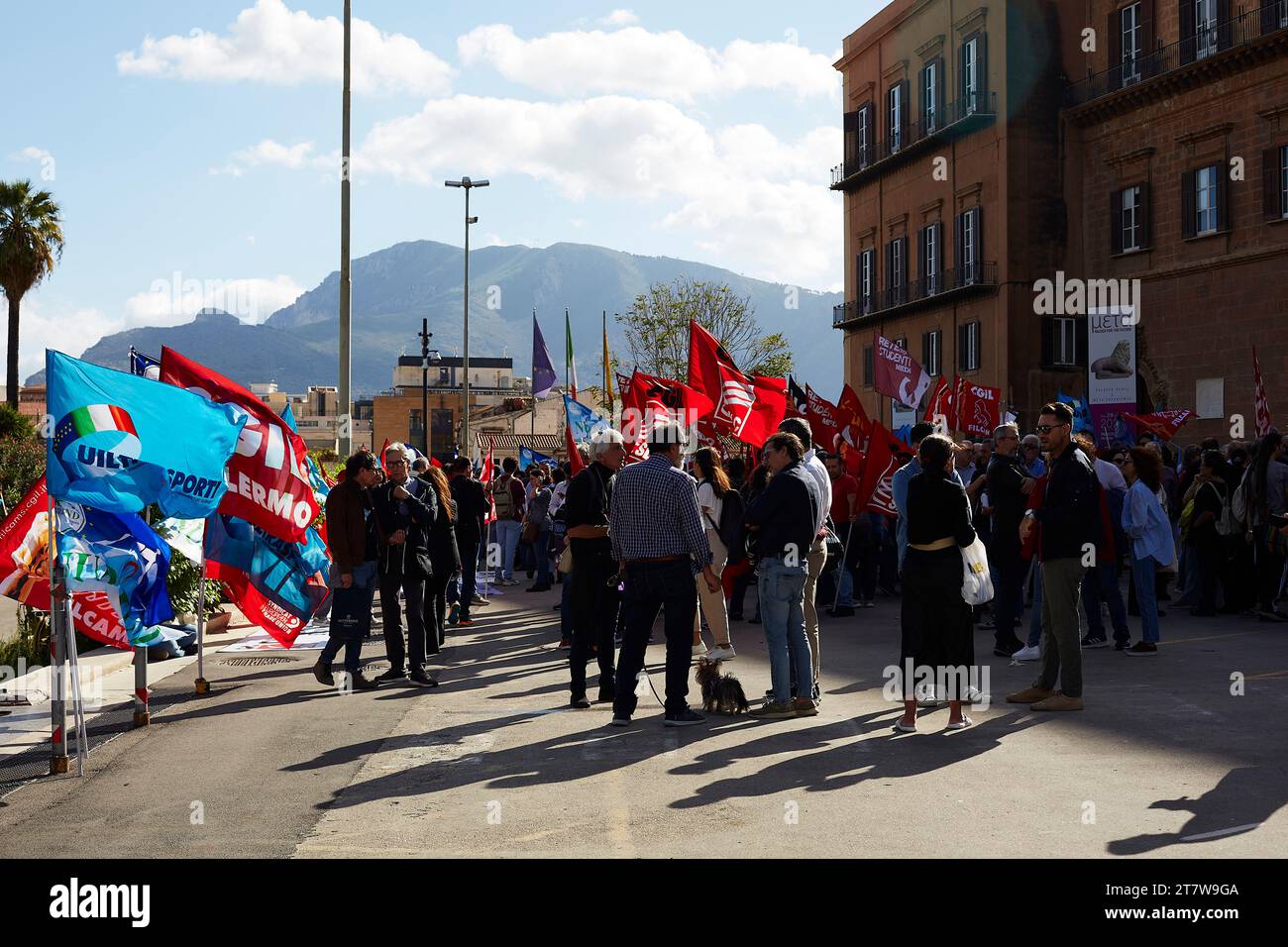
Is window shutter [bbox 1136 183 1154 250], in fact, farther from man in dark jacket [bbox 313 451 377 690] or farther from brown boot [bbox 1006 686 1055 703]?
man in dark jacket [bbox 313 451 377 690]

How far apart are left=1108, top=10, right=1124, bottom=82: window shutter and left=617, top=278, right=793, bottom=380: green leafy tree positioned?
20.6 metres

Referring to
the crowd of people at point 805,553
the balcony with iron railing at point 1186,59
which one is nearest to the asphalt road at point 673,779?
the crowd of people at point 805,553

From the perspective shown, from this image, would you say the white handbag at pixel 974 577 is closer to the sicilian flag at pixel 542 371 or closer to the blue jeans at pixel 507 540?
the blue jeans at pixel 507 540

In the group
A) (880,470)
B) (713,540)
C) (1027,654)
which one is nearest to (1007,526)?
(1027,654)

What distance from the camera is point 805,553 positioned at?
935 centimetres

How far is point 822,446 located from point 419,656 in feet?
27.6

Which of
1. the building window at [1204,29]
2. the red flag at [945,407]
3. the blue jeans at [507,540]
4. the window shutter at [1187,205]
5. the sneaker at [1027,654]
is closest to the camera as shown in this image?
the sneaker at [1027,654]

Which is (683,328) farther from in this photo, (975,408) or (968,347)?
(975,408)

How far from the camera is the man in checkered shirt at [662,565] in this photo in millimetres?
9148

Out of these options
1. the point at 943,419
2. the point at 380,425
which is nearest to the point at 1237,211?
the point at 943,419

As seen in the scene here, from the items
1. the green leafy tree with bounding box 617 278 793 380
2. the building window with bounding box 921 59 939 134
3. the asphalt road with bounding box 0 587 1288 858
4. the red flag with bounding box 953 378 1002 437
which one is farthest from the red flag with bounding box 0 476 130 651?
the green leafy tree with bounding box 617 278 793 380

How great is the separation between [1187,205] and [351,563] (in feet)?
101

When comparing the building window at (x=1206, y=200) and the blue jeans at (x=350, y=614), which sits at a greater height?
the building window at (x=1206, y=200)

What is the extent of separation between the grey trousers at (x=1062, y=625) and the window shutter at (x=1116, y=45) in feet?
109
